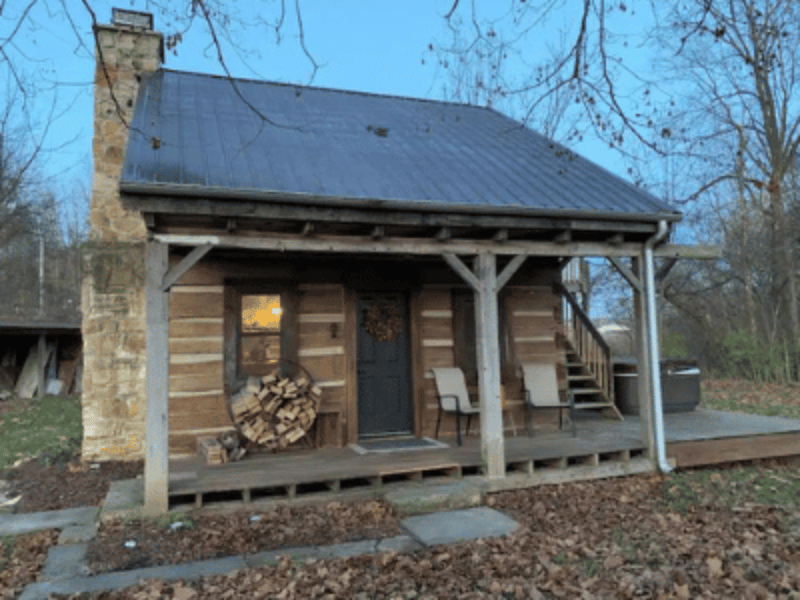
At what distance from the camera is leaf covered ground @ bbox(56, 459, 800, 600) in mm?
3539

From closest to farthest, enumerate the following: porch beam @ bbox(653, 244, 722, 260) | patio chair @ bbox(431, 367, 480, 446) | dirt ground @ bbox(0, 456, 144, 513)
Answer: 1. dirt ground @ bbox(0, 456, 144, 513)
2. porch beam @ bbox(653, 244, 722, 260)
3. patio chair @ bbox(431, 367, 480, 446)

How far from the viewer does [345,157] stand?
6453 millimetres

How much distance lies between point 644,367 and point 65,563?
5.60 m

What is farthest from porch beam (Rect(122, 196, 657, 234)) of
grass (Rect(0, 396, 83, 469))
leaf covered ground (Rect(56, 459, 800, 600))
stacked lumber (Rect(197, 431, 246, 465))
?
grass (Rect(0, 396, 83, 469))

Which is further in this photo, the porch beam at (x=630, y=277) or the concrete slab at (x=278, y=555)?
the porch beam at (x=630, y=277)

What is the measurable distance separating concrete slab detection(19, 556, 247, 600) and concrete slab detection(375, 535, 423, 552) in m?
0.97

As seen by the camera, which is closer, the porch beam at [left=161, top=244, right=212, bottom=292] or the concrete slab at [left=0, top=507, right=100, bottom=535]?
the porch beam at [left=161, top=244, right=212, bottom=292]

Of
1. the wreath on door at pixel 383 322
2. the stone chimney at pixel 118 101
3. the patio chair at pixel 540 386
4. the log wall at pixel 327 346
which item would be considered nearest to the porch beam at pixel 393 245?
the log wall at pixel 327 346

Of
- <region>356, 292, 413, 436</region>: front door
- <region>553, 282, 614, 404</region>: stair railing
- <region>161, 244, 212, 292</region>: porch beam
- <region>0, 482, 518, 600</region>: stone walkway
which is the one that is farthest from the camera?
<region>553, 282, 614, 404</region>: stair railing

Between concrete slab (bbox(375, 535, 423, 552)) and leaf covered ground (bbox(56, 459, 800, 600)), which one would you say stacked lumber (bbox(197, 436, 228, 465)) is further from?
concrete slab (bbox(375, 535, 423, 552))

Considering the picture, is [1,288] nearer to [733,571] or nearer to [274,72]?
[274,72]

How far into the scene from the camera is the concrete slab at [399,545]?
4238mm

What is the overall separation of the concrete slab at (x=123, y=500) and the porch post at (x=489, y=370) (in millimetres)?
3128

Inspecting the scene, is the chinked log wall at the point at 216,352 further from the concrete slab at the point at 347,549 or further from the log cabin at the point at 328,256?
the concrete slab at the point at 347,549
